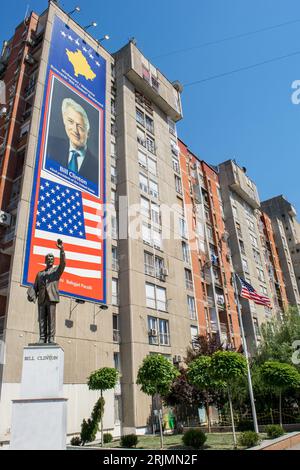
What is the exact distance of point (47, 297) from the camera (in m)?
12.0

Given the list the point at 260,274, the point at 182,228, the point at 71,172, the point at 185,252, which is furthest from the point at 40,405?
the point at 260,274

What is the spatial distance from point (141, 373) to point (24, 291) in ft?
29.0

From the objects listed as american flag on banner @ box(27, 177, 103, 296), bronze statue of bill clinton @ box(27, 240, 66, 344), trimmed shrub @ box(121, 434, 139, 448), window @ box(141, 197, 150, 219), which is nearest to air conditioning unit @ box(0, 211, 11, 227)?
american flag on banner @ box(27, 177, 103, 296)

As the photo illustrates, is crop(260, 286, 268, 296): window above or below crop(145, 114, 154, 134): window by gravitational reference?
below

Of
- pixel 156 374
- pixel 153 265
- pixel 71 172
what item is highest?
pixel 71 172

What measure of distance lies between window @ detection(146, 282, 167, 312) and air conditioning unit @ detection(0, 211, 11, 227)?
12.3 metres

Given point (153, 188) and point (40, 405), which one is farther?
point (153, 188)

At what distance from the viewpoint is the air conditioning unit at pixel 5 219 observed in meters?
26.2

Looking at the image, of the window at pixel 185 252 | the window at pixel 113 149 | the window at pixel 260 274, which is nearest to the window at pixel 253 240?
the window at pixel 260 274

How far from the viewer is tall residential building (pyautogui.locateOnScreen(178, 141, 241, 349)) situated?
132 ft

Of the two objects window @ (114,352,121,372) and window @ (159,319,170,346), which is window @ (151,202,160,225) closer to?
window @ (159,319,170,346)

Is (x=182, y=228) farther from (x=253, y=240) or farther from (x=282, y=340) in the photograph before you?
(x=253, y=240)

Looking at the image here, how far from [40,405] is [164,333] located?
22.8m

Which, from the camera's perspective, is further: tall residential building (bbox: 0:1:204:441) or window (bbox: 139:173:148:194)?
window (bbox: 139:173:148:194)
